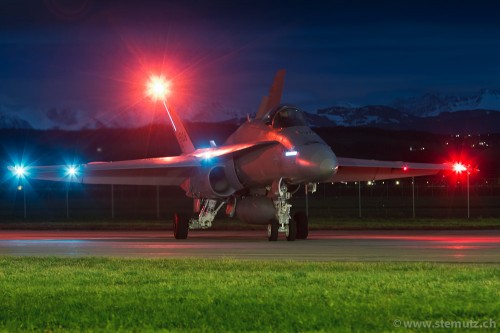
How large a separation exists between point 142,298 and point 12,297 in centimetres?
183

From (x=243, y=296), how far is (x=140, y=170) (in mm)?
18612

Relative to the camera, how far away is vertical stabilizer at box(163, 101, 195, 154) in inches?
1336

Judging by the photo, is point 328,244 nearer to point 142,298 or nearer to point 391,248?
point 391,248

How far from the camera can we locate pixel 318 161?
24.9 metres

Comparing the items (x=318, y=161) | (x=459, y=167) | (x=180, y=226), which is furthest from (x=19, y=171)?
(x=459, y=167)

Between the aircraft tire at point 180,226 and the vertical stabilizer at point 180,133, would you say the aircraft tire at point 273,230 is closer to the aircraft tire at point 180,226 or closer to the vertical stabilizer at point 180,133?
the aircraft tire at point 180,226

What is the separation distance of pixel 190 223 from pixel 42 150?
138 meters

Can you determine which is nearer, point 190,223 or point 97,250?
point 97,250

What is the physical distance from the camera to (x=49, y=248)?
79.8ft

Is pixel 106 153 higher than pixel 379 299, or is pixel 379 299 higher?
pixel 106 153

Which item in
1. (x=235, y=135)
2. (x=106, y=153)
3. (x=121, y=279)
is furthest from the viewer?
(x=106, y=153)

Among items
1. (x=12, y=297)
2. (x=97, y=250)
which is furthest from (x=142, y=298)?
(x=97, y=250)

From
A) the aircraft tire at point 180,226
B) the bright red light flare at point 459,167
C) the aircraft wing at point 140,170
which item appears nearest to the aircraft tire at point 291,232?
the aircraft wing at point 140,170

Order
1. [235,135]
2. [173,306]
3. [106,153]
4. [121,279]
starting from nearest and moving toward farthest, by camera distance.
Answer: [173,306], [121,279], [235,135], [106,153]
